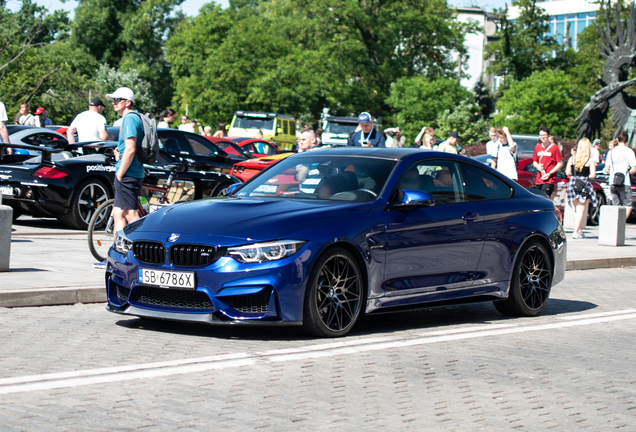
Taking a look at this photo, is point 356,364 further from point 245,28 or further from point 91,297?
point 245,28

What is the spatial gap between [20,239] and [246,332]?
6.62 meters

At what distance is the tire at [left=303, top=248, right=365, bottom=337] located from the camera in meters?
6.67

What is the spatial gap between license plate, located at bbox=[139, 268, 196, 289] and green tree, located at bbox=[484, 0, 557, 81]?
220 ft

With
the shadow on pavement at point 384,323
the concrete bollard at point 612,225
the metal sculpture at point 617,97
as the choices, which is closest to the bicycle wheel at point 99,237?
the shadow on pavement at point 384,323

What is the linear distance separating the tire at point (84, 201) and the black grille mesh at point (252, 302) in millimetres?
8489

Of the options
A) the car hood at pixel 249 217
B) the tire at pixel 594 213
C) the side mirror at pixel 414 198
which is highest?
the side mirror at pixel 414 198

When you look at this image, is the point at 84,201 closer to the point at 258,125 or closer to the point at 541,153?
the point at 541,153

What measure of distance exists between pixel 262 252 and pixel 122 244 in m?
1.28

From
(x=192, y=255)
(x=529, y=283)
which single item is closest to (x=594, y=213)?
(x=529, y=283)

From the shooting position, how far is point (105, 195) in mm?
14633

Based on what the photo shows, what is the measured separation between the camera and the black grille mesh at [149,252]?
22.0 feet

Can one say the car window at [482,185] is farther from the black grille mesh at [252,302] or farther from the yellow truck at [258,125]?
the yellow truck at [258,125]

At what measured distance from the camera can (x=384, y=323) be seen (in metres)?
8.06

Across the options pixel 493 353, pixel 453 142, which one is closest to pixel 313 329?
pixel 493 353
